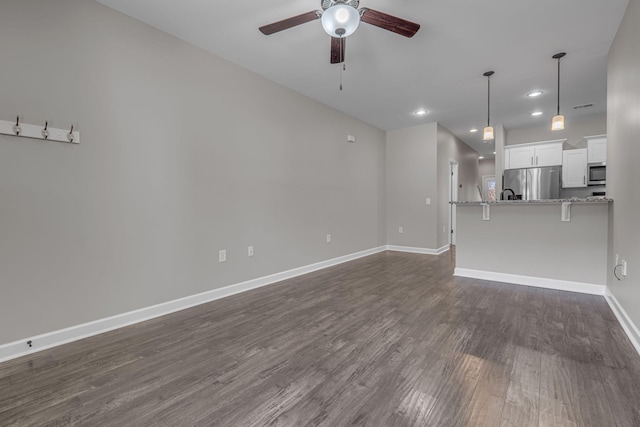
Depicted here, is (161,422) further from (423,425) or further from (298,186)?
(298,186)

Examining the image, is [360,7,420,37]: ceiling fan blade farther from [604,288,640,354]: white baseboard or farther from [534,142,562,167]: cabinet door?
[534,142,562,167]: cabinet door

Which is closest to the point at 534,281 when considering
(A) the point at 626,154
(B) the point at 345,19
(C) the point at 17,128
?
(A) the point at 626,154

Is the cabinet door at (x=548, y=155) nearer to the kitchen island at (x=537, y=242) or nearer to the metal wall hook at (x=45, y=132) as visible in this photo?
the kitchen island at (x=537, y=242)

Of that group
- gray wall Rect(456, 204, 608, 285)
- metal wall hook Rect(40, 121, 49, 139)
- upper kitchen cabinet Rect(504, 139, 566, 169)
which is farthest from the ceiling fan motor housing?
upper kitchen cabinet Rect(504, 139, 566, 169)

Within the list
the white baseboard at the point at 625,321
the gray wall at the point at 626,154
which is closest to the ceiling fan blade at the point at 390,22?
the gray wall at the point at 626,154

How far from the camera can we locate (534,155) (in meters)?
5.86

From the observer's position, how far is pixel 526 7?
7.77ft

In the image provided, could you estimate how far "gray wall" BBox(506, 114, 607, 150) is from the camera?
538cm

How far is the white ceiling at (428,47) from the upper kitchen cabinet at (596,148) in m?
0.92

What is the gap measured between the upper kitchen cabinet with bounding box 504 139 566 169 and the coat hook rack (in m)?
7.09

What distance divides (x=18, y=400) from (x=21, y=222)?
1138 mm

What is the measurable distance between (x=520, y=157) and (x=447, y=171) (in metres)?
1.48

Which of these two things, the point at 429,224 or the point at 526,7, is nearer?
the point at 526,7

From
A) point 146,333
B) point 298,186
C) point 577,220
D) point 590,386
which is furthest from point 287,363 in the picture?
point 577,220
